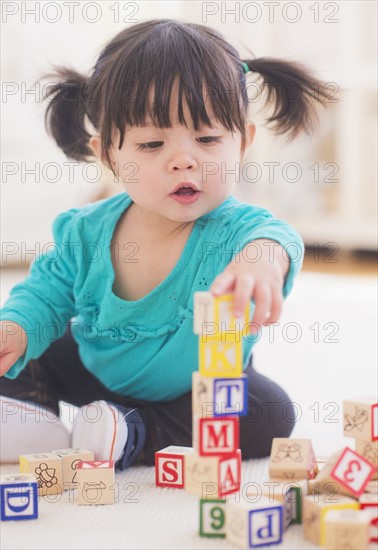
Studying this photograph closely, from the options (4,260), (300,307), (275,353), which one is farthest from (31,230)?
(275,353)

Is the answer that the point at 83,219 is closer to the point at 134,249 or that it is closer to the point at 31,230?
the point at 134,249

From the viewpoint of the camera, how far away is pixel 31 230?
2.63 meters

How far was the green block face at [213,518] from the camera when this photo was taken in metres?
0.78

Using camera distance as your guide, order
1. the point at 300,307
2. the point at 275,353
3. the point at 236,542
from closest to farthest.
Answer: the point at 236,542 < the point at 275,353 < the point at 300,307

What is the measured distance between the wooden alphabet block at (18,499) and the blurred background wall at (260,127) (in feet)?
5.71

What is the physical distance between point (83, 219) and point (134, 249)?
0.11 metres

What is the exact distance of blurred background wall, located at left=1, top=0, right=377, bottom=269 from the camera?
A: 2607mm

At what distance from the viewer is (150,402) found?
114cm

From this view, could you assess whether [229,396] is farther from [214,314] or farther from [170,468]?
[170,468]

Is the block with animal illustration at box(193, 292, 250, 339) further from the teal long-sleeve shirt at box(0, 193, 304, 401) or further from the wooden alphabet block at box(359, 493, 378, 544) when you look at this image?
the teal long-sleeve shirt at box(0, 193, 304, 401)

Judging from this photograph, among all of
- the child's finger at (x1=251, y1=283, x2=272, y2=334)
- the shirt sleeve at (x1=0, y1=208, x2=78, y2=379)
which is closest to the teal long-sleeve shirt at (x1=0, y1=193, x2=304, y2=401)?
the shirt sleeve at (x1=0, y1=208, x2=78, y2=379)

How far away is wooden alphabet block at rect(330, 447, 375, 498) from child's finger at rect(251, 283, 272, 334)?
14cm

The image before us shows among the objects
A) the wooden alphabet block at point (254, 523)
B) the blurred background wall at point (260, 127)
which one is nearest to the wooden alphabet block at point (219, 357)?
the wooden alphabet block at point (254, 523)

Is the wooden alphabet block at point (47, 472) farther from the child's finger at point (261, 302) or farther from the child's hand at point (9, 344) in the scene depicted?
the child's finger at point (261, 302)
